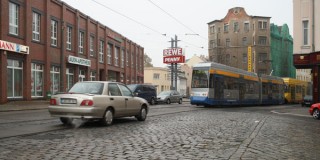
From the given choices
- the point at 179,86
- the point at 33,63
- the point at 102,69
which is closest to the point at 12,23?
the point at 33,63

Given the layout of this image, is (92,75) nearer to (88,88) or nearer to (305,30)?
(305,30)

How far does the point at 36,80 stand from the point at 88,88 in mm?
18421

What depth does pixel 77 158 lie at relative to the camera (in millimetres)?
6375

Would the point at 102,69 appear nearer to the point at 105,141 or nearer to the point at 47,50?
the point at 47,50

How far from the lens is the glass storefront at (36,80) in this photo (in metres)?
28.4

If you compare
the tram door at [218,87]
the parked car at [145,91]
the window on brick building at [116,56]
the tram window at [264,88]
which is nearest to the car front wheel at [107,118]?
the tram door at [218,87]

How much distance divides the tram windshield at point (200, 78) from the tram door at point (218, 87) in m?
0.74

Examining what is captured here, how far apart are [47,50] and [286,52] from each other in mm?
69349

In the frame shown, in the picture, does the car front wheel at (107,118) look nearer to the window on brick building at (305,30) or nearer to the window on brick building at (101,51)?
the window on brick building at (305,30)

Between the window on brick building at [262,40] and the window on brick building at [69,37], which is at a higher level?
the window on brick building at [262,40]

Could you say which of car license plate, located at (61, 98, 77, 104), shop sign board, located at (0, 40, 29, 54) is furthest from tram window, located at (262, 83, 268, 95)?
car license plate, located at (61, 98, 77, 104)

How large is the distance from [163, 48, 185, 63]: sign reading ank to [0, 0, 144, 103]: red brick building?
1024 cm

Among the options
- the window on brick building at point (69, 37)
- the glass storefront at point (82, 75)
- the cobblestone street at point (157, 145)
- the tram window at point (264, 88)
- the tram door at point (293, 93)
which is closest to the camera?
the cobblestone street at point (157, 145)

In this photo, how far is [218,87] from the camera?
27.0 m
